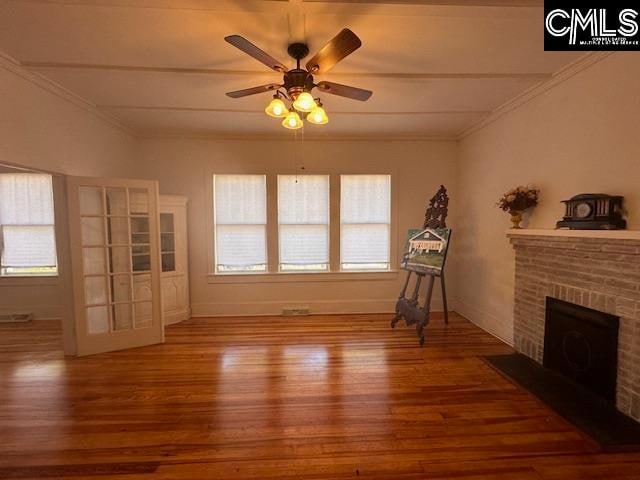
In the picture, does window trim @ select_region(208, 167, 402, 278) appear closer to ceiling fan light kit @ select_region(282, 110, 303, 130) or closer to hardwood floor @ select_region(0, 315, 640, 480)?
hardwood floor @ select_region(0, 315, 640, 480)

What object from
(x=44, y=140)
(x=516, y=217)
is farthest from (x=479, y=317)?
(x=44, y=140)

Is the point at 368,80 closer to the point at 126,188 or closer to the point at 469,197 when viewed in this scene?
the point at 469,197

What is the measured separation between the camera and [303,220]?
15.2 feet

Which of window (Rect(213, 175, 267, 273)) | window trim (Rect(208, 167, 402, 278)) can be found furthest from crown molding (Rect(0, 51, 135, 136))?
window (Rect(213, 175, 267, 273))

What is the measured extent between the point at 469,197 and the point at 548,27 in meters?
2.56

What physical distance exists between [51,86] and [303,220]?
319cm

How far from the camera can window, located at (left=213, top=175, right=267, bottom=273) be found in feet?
15.0

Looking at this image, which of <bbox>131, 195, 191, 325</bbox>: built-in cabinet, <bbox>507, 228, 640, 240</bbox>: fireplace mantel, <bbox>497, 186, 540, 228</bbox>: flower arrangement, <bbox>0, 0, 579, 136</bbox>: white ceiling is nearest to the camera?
<bbox>0, 0, 579, 136</bbox>: white ceiling

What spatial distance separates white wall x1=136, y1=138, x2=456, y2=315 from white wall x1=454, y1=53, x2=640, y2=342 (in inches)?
21.0

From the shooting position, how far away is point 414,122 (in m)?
4.02

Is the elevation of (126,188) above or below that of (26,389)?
above

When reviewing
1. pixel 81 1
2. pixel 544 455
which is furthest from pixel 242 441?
pixel 81 1

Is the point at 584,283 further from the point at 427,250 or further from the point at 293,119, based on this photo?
the point at 293,119

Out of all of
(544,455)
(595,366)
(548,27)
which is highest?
(548,27)
